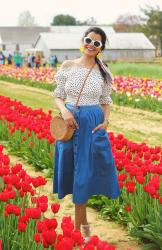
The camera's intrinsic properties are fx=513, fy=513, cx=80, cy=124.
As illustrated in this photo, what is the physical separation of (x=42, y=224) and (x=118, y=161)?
2.32 meters

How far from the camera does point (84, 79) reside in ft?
14.4

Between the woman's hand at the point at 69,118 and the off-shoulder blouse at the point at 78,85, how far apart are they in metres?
0.13

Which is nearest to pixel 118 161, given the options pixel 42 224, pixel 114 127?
pixel 42 224

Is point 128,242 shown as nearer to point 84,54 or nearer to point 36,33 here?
point 84,54

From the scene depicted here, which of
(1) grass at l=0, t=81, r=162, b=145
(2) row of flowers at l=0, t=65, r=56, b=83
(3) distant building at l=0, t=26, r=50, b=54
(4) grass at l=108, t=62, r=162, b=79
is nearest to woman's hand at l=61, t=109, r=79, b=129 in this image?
(1) grass at l=0, t=81, r=162, b=145

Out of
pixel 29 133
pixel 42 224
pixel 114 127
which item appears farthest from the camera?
pixel 114 127

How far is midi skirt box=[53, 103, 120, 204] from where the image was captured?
4.29 metres

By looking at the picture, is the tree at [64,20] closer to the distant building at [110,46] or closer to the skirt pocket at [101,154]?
the distant building at [110,46]

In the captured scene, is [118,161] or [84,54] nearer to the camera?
[84,54]

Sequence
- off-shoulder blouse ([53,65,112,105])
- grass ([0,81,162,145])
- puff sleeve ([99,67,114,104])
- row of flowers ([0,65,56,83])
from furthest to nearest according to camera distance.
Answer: row of flowers ([0,65,56,83]) → grass ([0,81,162,145]) → puff sleeve ([99,67,114,104]) → off-shoulder blouse ([53,65,112,105])

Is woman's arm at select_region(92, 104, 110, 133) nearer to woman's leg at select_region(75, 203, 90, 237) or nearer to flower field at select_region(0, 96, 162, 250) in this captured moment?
flower field at select_region(0, 96, 162, 250)

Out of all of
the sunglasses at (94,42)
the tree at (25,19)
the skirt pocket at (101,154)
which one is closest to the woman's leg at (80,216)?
the skirt pocket at (101,154)

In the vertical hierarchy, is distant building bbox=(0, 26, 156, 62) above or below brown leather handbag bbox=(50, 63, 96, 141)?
above

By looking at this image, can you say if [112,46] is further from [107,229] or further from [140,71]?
[107,229]
